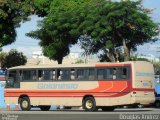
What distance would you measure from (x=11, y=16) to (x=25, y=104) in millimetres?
12185

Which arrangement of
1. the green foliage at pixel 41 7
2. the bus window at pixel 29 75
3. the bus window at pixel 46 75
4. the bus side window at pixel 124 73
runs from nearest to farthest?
1. the bus side window at pixel 124 73
2. the bus window at pixel 46 75
3. the bus window at pixel 29 75
4. the green foliage at pixel 41 7

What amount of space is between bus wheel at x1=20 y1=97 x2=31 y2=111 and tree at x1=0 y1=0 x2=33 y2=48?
1022 centimetres

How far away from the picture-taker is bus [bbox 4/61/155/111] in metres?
32.6

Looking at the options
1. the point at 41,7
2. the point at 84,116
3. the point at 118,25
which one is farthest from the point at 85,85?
the point at 41,7

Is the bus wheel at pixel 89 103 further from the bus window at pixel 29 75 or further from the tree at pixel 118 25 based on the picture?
the tree at pixel 118 25

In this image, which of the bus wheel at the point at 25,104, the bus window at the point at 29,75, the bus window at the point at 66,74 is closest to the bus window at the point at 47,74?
the bus window at the point at 29,75

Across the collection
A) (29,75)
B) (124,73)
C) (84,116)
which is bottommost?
(84,116)

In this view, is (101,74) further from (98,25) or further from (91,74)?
(98,25)

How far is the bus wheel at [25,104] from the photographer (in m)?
35.8

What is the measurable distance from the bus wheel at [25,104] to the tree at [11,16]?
402 inches

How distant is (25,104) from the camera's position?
36.0 m

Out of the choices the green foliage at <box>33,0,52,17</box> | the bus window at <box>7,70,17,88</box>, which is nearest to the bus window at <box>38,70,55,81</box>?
the bus window at <box>7,70,17,88</box>

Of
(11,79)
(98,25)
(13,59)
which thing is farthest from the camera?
(13,59)

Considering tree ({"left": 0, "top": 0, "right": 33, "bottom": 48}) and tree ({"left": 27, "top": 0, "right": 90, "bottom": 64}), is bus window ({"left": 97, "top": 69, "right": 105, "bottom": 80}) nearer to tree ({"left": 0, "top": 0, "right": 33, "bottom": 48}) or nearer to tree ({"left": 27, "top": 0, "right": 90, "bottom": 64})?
tree ({"left": 0, "top": 0, "right": 33, "bottom": 48})
